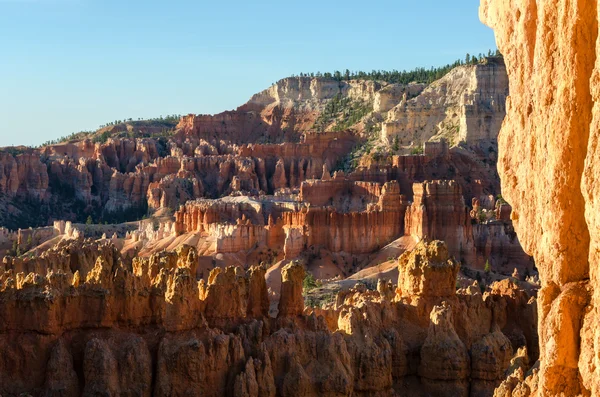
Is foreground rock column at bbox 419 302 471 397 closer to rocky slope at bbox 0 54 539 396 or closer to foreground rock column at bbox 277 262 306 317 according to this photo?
rocky slope at bbox 0 54 539 396

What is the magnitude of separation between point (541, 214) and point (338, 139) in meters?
144

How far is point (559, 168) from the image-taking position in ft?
45.6

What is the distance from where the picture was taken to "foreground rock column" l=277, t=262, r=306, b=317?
37.2 metres

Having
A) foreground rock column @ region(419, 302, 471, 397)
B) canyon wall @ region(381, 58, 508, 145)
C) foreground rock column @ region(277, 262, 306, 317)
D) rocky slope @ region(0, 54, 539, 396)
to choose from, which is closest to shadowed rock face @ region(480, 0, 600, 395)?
rocky slope @ region(0, 54, 539, 396)

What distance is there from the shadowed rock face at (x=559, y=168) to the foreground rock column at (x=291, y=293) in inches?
875

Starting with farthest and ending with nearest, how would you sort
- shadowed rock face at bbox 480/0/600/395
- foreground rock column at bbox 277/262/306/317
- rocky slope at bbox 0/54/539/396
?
foreground rock column at bbox 277/262/306/317
rocky slope at bbox 0/54/539/396
shadowed rock face at bbox 480/0/600/395

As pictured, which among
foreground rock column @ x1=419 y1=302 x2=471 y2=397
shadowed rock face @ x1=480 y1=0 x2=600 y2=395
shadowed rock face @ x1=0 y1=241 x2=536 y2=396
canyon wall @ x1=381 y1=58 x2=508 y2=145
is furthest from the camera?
canyon wall @ x1=381 y1=58 x2=508 y2=145

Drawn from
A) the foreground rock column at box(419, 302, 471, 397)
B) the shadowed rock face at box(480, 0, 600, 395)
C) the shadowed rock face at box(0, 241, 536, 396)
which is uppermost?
the shadowed rock face at box(480, 0, 600, 395)

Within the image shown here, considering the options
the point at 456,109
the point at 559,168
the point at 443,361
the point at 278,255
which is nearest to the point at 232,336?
the point at 443,361

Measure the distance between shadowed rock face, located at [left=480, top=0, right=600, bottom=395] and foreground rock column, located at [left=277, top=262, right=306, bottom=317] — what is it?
73.0 ft

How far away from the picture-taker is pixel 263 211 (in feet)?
384

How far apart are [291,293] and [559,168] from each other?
2427 centimetres

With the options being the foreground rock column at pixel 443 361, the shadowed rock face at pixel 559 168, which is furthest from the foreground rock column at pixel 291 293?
the shadowed rock face at pixel 559 168

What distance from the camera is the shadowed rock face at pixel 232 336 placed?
29.3 m
